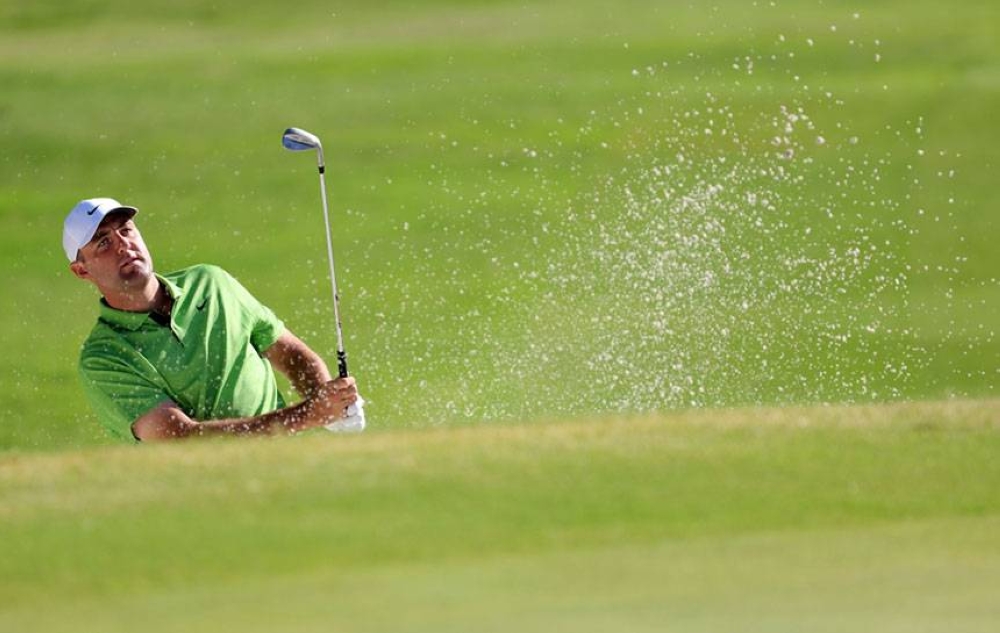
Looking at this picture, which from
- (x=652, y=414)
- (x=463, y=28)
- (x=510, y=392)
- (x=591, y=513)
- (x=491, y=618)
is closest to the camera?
(x=491, y=618)

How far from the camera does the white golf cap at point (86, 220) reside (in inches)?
228

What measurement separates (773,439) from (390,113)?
8.60m

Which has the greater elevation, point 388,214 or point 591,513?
point 591,513

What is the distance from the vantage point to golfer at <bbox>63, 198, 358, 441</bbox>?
5695 millimetres

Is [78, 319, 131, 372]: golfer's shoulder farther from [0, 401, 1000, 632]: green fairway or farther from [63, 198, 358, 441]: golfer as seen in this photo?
[0, 401, 1000, 632]: green fairway

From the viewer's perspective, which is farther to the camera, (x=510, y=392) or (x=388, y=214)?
(x=388, y=214)

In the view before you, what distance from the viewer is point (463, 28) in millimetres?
14320

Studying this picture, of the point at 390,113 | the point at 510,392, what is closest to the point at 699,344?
the point at 510,392

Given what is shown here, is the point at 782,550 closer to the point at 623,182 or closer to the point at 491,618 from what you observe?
the point at 491,618

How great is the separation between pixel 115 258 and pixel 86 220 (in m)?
0.13

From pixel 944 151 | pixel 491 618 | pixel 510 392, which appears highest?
pixel 491 618

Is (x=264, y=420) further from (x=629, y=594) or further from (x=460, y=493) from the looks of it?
(x=629, y=594)

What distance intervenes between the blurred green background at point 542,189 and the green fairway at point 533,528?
4243mm

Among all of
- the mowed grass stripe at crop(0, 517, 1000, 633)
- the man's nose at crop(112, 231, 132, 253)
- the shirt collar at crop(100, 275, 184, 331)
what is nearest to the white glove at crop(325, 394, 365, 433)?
the shirt collar at crop(100, 275, 184, 331)
